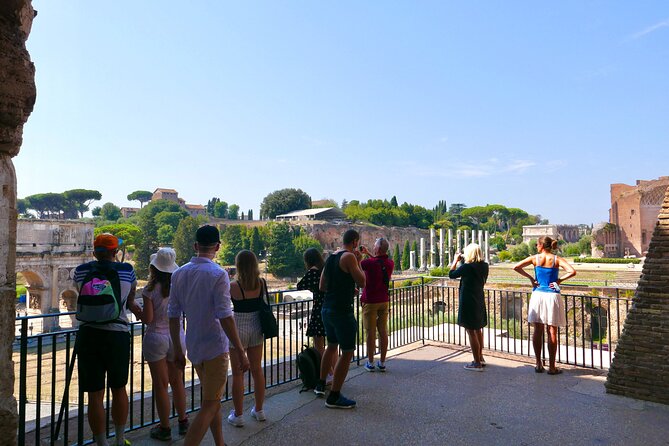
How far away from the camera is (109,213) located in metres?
108

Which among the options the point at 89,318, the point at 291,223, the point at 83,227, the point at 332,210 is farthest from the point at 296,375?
the point at 332,210

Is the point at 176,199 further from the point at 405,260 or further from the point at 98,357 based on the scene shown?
the point at 98,357

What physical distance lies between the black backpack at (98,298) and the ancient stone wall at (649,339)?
4991mm

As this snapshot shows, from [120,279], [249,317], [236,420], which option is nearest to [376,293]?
[249,317]

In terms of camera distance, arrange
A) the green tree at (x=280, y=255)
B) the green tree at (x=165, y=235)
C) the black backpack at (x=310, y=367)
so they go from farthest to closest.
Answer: the green tree at (x=165, y=235)
the green tree at (x=280, y=255)
the black backpack at (x=310, y=367)

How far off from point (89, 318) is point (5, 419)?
0.97 m

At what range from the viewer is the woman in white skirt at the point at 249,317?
3.78 metres

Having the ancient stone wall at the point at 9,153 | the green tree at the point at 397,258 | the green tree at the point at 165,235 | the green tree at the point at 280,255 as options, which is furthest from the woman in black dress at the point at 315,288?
the green tree at the point at 165,235

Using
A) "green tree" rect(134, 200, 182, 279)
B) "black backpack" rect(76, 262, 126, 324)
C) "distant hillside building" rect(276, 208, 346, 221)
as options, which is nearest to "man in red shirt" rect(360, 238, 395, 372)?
"black backpack" rect(76, 262, 126, 324)

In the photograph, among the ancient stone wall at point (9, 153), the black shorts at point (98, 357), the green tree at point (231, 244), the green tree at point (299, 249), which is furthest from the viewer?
the green tree at point (231, 244)

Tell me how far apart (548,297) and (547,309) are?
145mm

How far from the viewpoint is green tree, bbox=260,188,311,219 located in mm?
91375

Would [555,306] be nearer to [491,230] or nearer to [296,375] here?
[296,375]

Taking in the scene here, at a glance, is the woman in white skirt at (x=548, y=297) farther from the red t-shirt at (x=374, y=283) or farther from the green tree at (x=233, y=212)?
the green tree at (x=233, y=212)
